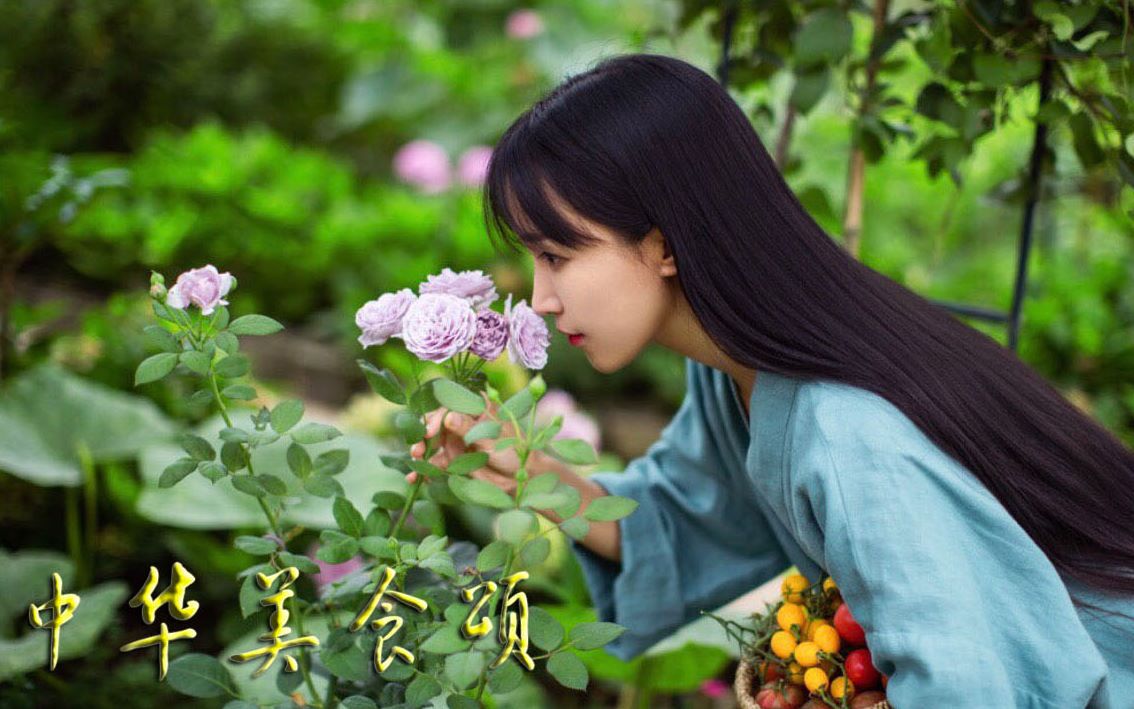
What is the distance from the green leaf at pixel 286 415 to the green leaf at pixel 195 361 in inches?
3.7

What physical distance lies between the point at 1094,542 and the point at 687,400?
23.3 inches

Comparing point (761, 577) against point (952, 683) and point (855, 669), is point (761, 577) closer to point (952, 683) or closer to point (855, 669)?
point (855, 669)

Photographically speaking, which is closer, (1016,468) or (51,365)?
(1016,468)

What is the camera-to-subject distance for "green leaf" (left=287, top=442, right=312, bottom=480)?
134 cm

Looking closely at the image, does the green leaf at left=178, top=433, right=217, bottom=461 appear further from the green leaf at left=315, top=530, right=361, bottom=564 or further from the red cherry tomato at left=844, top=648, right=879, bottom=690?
the red cherry tomato at left=844, top=648, right=879, bottom=690

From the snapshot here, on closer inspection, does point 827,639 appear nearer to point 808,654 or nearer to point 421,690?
point 808,654

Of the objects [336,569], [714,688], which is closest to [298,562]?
[336,569]

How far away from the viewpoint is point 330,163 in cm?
416

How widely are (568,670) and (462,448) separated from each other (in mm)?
374

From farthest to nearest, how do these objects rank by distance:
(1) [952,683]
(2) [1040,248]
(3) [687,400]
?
1. (2) [1040,248]
2. (3) [687,400]
3. (1) [952,683]

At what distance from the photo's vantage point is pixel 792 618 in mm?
1360

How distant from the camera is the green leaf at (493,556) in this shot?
3.92ft

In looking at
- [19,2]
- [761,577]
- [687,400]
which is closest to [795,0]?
[687,400]

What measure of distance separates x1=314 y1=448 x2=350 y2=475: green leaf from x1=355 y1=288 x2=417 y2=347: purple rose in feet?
0.50
